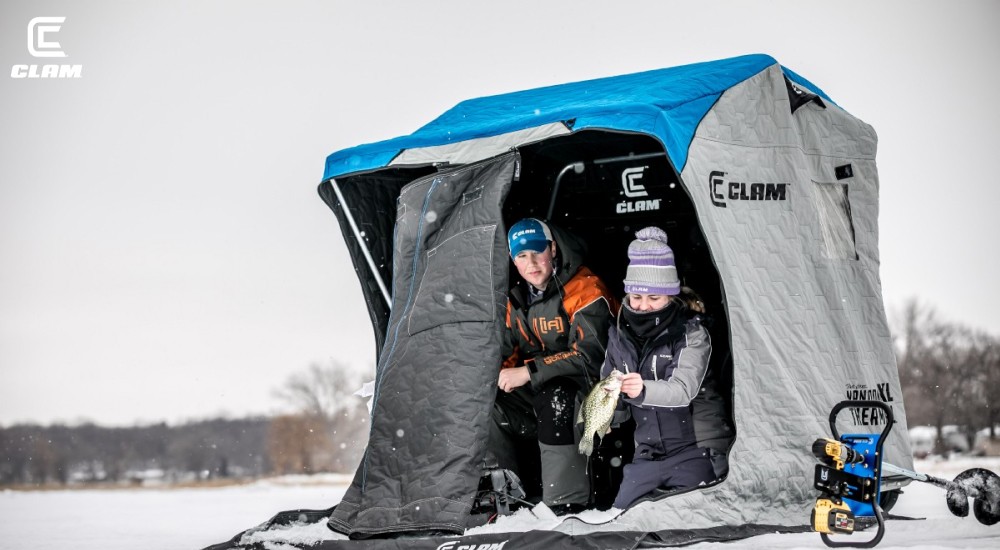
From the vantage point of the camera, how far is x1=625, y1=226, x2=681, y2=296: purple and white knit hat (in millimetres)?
4047

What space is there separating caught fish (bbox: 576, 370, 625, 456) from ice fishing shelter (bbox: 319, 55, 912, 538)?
39 cm

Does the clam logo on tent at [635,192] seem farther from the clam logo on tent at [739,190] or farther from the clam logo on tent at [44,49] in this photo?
the clam logo on tent at [44,49]

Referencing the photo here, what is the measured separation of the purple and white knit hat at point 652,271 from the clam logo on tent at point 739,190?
35cm

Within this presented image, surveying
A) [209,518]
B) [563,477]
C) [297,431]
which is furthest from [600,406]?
[297,431]

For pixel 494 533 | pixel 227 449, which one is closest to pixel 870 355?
pixel 494 533

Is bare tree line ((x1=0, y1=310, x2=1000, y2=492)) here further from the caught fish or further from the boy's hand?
the caught fish

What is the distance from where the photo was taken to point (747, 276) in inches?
153

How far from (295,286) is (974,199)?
8859mm

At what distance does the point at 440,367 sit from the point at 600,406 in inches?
25.4

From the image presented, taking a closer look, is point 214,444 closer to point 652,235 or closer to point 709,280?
point 709,280

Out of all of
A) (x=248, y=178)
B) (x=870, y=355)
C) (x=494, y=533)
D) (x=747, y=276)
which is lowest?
(x=494, y=533)

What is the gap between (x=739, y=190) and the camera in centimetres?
396

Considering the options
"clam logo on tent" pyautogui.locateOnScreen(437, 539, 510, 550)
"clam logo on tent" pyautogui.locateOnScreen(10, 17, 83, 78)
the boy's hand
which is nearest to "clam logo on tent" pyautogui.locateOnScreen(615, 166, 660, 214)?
the boy's hand

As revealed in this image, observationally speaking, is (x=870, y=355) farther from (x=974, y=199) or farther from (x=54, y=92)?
(x=54, y=92)
